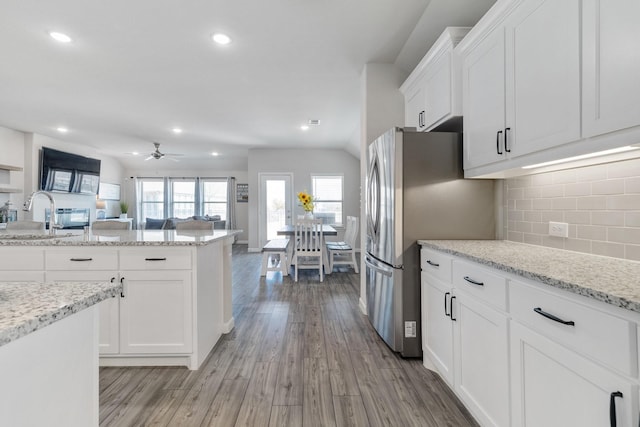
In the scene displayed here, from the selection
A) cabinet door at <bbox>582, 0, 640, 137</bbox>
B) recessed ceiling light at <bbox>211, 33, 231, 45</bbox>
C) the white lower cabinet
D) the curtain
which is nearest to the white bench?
recessed ceiling light at <bbox>211, 33, 231, 45</bbox>

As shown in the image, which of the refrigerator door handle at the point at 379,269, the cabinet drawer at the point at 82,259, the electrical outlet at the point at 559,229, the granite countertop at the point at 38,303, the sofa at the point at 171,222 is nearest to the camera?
the granite countertop at the point at 38,303

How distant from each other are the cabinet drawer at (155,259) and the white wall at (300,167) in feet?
18.1

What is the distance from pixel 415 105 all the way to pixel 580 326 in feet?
7.68

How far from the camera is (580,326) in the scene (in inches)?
35.4

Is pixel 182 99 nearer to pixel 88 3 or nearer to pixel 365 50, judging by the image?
pixel 88 3

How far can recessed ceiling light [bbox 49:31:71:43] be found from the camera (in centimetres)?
258

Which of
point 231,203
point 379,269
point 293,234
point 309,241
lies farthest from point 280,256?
point 231,203

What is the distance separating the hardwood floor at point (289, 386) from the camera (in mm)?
1574

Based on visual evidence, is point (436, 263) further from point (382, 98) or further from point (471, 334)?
point (382, 98)

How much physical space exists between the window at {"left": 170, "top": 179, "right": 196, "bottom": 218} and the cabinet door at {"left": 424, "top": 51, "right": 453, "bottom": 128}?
26.3 ft

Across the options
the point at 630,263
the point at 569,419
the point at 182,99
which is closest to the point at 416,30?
the point at 630,263

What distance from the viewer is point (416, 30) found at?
253cm

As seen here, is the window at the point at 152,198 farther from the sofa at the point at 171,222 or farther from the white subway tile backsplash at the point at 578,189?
the white subway tile backsplash at the point at 578,189

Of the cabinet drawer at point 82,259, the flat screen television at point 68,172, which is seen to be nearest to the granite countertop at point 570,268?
the cabinet drawer at point 82,259
